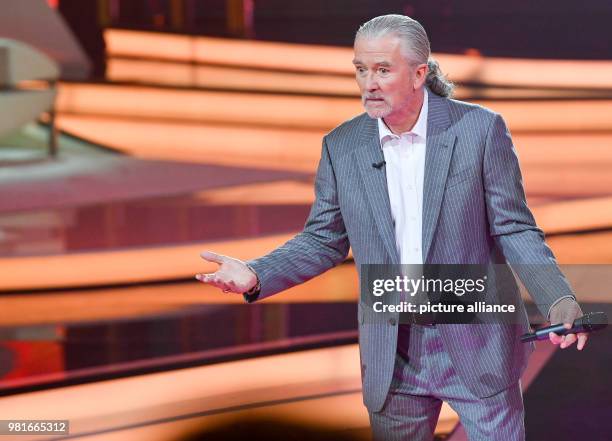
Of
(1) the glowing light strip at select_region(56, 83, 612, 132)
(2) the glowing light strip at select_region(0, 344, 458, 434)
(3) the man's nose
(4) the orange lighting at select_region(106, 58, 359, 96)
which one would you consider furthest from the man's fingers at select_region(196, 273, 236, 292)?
(4) the orange lighting at select_region(106, 58, 359, 96)

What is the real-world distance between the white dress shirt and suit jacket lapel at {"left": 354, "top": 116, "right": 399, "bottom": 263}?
0.01 meters

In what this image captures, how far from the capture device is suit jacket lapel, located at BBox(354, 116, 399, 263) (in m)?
1.63

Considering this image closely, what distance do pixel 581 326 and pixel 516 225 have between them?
0.63 feet

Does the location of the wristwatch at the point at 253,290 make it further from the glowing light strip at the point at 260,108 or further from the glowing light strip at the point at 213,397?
the glowing light strip at the point at 260,108

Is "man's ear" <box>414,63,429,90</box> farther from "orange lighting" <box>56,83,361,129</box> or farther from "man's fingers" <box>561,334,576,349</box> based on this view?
"orange lighting" <box>56,83,361,129</box>

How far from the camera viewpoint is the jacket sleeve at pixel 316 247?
66.4 inches

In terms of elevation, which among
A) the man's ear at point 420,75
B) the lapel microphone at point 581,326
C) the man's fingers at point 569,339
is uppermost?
the man's ear at point 420,75

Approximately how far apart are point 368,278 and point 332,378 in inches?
57.5

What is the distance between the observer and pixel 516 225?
5.25 feet

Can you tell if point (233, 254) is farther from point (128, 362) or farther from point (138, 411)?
point (138, 411)

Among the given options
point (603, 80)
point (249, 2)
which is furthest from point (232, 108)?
point (249, 2)

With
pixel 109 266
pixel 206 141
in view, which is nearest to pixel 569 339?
pixel 109 266

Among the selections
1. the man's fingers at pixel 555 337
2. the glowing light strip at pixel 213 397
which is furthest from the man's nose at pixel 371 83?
the glowing light strip at pixel 213 397

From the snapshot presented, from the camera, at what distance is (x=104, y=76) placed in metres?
6.89
